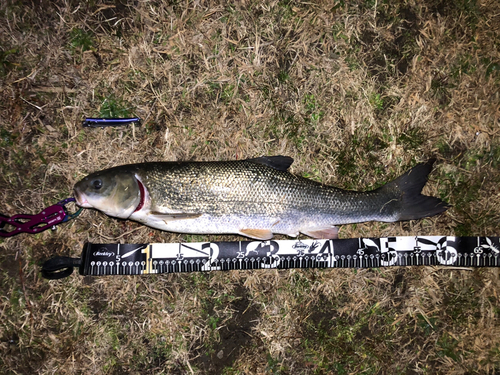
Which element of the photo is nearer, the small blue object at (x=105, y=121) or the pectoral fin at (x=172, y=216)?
the pectoral fin at (x=172, y=216)

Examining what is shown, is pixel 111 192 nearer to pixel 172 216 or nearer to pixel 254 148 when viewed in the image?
pixel 172 216

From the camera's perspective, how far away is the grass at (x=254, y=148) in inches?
Result: 155

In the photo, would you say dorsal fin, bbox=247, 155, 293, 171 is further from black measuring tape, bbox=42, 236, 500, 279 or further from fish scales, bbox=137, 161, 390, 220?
black measuring tape, bbox=42, 236, 500, 279

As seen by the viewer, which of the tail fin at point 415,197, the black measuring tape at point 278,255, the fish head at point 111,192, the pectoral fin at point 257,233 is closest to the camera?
the fish head at point 111,192

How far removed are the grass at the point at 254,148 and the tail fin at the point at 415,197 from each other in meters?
0.32

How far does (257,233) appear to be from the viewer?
3.70m

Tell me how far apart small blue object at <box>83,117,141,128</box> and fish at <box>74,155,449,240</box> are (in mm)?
740

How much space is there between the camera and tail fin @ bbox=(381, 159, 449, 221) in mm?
3945

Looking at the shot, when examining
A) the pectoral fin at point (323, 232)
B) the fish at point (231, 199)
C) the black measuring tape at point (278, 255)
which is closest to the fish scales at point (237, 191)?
the fish at point (231, 199)

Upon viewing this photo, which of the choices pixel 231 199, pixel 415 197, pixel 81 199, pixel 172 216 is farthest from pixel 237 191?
pixel 415 197

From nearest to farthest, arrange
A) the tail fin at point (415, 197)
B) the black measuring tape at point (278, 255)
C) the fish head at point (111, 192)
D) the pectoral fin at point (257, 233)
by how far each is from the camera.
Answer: the fish head at point (111, 192)
the pectoral fin at point (257, 233)
the black measuring tape at point (278, 255)
the tail fin at point (415, 197)

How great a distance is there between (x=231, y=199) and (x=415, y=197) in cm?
238

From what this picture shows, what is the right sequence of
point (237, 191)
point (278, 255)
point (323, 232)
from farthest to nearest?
point (278, 255), point (323, 232), point (237, 191)

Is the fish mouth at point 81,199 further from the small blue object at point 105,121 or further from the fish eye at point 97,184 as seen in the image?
the small blue object at point 105,121
